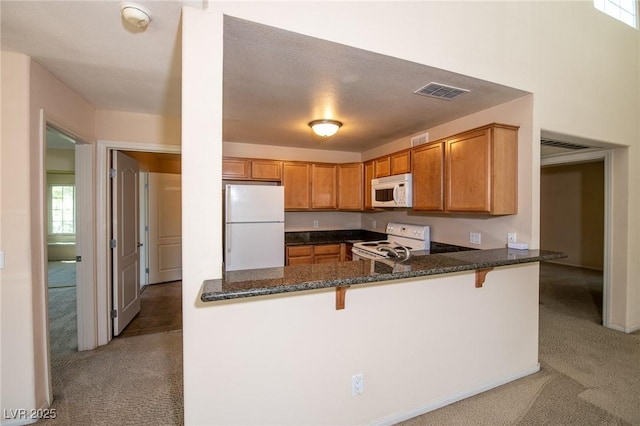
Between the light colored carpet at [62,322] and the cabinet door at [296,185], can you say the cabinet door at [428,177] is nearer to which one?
the cabinet door at [296,185]

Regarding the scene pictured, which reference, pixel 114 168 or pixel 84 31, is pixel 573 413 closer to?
pixel 84 31

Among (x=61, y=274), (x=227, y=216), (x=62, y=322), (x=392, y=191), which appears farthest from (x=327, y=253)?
(x=61, y=274)

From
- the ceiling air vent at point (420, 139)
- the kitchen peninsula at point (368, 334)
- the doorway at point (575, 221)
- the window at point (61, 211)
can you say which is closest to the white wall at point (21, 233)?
the kitchen peninsula at point (368, 334)

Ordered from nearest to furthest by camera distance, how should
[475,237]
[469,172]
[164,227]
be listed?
1. [469,172]
2. [475,237]
3. [164,227]

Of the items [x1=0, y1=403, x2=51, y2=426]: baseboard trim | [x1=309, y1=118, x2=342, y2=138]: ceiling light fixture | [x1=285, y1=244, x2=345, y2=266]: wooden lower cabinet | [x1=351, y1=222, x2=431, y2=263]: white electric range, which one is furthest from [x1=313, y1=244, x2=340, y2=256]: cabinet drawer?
[x1=0, y1=403, x2=51, y2=426]: baseboard trim

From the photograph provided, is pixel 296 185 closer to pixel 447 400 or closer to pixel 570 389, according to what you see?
pixel 447 400

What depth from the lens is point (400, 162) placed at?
143 inches

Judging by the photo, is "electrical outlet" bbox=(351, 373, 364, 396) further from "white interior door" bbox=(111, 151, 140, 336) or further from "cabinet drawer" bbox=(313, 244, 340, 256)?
"white interior door" bbox=(111, 151, 140, 336)

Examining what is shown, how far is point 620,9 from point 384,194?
3272 mm

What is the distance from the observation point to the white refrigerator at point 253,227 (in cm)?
354

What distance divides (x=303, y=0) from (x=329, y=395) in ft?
7.62

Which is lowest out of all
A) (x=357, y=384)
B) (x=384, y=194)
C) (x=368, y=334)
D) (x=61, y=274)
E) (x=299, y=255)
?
(x=61, y=274)

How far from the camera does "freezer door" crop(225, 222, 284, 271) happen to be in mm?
3530

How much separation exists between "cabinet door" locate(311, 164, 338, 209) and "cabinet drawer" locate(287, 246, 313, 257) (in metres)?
0.66
